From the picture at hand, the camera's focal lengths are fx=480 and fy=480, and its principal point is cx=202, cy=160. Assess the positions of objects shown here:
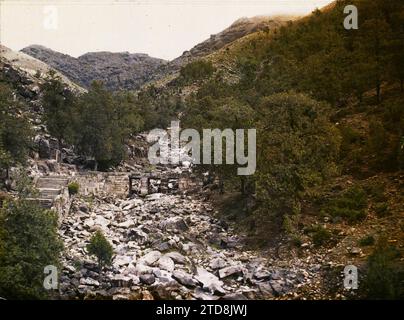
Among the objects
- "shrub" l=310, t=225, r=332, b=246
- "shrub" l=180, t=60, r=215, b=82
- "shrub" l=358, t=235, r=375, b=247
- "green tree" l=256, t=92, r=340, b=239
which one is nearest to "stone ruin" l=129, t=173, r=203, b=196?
"green tree" l=256, t=92, r=340, b=239

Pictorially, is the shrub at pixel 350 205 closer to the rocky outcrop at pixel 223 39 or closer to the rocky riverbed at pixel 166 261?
the rocky riverbed at pixel 166 261

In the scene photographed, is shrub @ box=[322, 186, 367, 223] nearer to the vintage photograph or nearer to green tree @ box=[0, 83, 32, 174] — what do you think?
the vintage photograph

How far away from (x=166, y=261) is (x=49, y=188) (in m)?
14.9

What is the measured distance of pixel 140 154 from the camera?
60.3m

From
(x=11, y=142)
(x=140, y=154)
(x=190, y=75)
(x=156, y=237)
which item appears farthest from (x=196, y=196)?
(x=190, y=75)

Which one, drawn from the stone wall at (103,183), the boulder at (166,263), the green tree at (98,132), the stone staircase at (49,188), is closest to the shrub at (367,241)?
the boulder at (166,263)

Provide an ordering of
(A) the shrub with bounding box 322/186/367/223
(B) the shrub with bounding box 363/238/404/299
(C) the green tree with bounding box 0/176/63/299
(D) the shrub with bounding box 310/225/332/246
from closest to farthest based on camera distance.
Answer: (B) the shrub with bounding box 363/238/404/299
(C) the green tree with bounding box 0/176/63/299
(D) the shrub with bounding box 310/225/332/246
(A) the shrub with bounding box 322/186/367/223

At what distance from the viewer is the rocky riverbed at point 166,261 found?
23750mm

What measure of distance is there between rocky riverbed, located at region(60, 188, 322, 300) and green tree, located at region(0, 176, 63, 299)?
73.1 inches

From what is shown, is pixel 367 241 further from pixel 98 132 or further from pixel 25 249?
pixel 98 132

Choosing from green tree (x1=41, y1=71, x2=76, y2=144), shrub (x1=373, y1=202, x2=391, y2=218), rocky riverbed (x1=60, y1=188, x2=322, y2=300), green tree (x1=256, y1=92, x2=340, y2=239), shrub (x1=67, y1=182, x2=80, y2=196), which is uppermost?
green tree (x1=41, y1=71, x2=76, y2=144)

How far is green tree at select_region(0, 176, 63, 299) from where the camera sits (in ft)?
70.5

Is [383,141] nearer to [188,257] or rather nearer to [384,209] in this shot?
[384,209]

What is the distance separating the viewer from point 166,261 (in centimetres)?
2636
